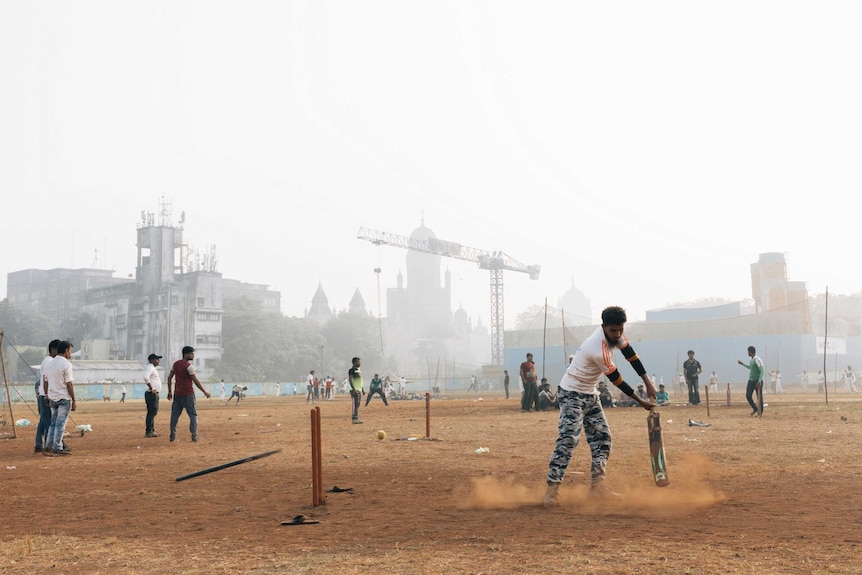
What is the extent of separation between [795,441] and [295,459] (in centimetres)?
910

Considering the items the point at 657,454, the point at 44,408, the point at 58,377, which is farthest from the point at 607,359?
the point at 44,408

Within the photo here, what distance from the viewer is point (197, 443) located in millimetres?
16891

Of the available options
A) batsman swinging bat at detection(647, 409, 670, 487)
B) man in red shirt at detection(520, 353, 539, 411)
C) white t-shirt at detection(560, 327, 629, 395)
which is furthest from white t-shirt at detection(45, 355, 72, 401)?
man in red shirt at detection(520, 353, 539, 411)

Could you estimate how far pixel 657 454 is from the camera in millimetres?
8273

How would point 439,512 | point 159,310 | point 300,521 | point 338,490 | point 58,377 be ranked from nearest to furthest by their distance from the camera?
1. point 300,521
2. point 439,512
3. point 338,490
4. point 58,377
5. point 159,310

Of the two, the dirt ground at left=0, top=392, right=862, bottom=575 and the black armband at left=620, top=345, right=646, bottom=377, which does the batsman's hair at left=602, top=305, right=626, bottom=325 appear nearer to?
the black armband at left=620, top=345, right=646, bottom=377

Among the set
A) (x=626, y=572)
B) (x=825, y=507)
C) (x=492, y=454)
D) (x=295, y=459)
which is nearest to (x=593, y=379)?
(x=825, y=507)

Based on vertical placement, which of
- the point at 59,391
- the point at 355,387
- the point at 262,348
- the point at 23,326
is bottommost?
the point at 355,387

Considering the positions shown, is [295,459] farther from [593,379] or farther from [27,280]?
[27,280]

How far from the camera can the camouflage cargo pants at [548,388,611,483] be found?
27.2 ft

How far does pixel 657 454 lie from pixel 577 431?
0.84 m

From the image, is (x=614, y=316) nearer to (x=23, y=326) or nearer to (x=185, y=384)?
(x=185, y=384)

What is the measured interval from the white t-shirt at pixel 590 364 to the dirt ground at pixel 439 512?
3.96ft

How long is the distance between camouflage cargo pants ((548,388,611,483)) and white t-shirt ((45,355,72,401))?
972 centimetres
